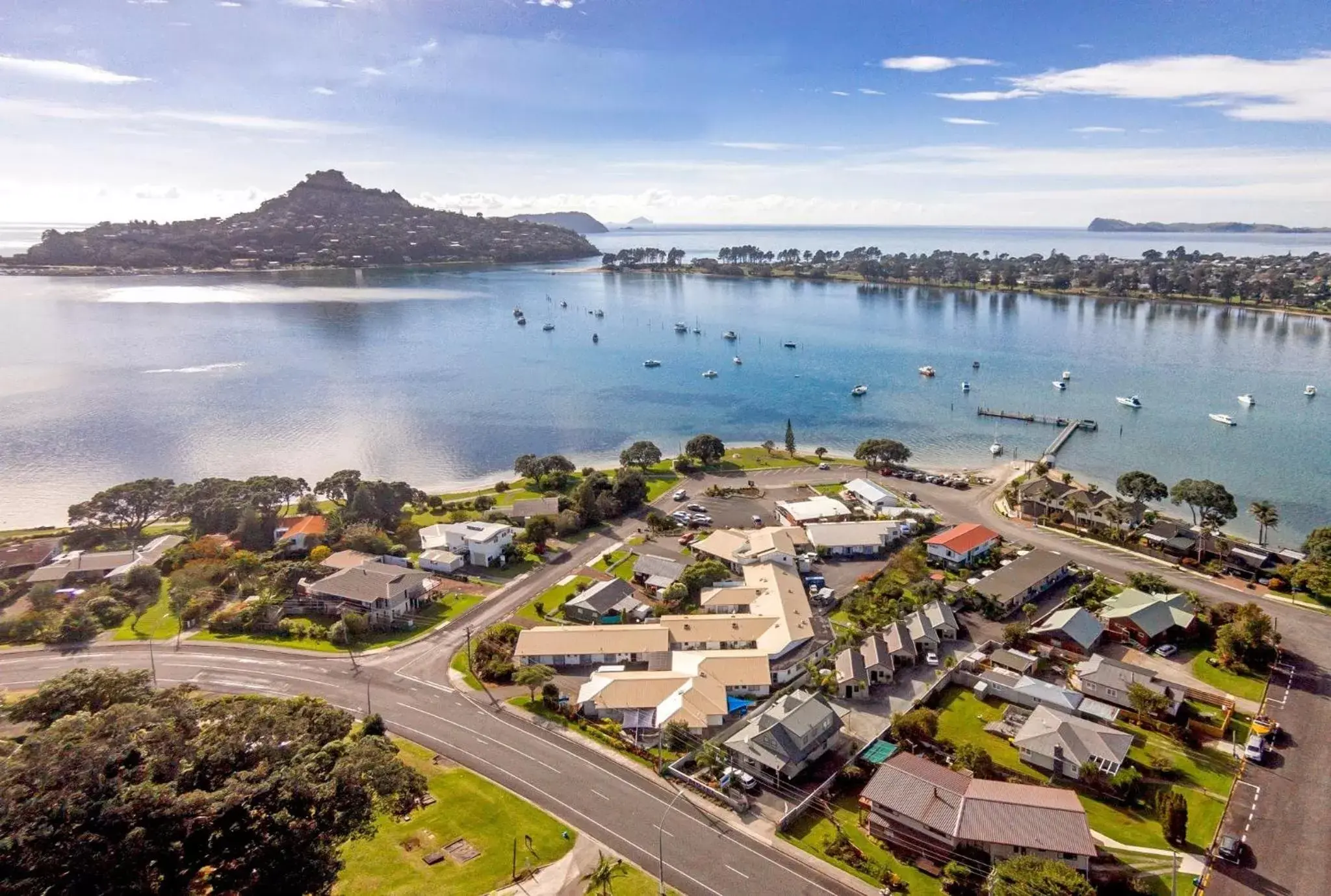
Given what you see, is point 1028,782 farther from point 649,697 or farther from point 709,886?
point 649,697

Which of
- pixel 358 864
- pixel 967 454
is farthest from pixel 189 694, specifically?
pixel 967 454

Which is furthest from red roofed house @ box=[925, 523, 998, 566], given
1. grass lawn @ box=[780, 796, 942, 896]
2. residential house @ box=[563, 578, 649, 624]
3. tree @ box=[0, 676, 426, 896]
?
tree @ box=[0, 676, 426, 896]

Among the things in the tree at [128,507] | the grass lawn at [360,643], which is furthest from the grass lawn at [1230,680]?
the tree at [128,507]

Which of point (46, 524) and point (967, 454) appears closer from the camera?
point (46, 524)

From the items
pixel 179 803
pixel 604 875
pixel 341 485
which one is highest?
pixel 179 803

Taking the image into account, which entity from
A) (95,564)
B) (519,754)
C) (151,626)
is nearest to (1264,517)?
(519,754)

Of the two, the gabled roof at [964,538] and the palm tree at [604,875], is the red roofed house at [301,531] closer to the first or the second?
the palm tree at [604,875]

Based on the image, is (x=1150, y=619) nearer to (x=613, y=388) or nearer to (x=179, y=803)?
(x=179, y=803)
